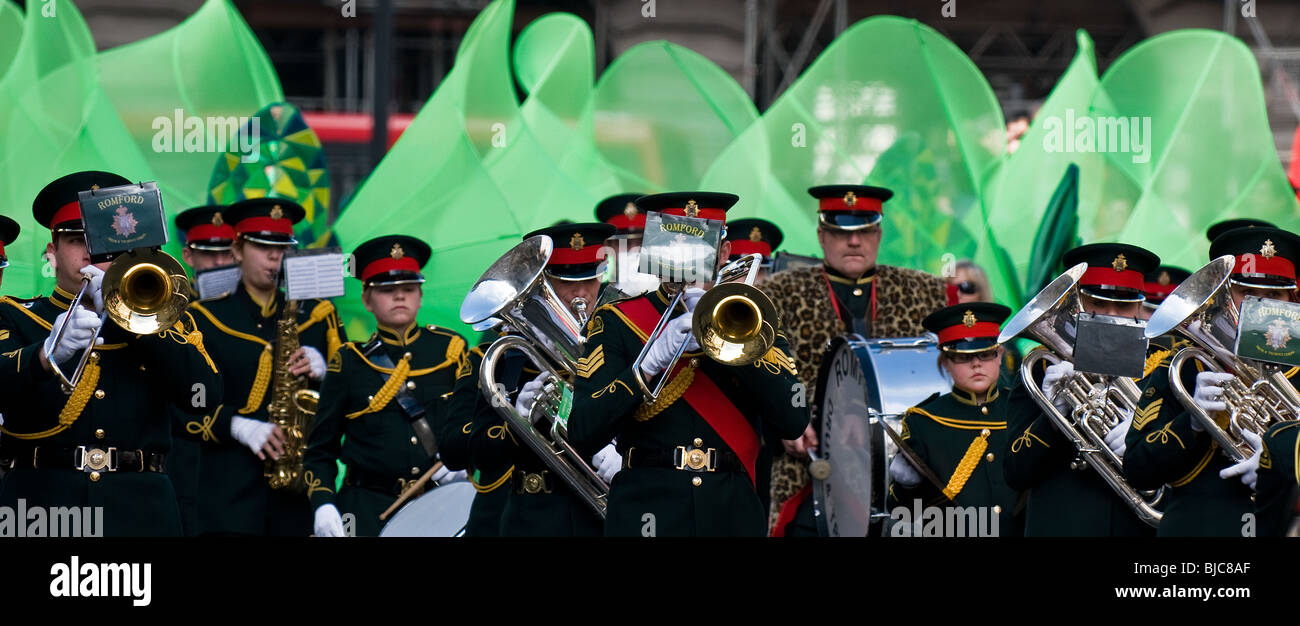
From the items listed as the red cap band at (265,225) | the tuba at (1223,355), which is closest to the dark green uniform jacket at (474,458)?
the red cap band at (265,225)

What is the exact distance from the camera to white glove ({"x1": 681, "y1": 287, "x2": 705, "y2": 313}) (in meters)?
4.70

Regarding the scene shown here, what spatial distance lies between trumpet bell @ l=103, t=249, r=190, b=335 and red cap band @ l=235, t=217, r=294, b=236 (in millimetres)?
2652

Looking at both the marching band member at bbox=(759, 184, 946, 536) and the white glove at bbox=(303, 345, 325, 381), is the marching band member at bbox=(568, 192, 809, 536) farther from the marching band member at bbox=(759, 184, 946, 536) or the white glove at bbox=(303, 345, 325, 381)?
the white glove at bbox=(303, 345, 325, 381)

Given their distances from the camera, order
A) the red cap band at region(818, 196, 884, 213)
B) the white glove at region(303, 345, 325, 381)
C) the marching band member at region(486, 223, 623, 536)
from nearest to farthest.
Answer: the marching band member at region(486, 223, 623, 536) < the red cap band at region(818, 196, 884, 213) < the white glove at region(303, 345, 325, 381)

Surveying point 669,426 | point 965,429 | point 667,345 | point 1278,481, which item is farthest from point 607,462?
point 1278,481

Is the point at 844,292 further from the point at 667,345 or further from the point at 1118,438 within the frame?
the point at 667,345

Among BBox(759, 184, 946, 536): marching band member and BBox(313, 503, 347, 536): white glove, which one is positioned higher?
BBox(759, 184, 946, 536): marching band member

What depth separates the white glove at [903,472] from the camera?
643cm

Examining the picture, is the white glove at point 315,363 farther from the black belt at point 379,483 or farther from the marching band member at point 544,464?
the marching band member at point 544,464

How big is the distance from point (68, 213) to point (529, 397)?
5.24 ft

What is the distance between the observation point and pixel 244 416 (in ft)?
24.3

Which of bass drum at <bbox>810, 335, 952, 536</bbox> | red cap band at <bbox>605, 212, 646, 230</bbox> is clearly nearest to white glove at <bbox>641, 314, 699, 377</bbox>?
bass drum at <bbox>810, 335, 952, 536</bbox>
